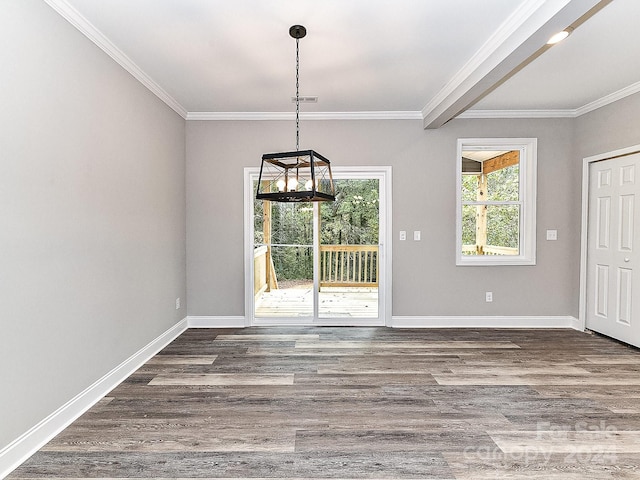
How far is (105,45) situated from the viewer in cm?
291

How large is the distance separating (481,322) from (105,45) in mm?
4775

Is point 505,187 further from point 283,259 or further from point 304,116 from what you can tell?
point 283,259

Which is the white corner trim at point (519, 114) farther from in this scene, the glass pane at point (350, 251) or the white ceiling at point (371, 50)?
the glass pane at point (350, 251)

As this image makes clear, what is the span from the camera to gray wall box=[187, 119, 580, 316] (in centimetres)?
478

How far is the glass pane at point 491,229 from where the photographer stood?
16.1 ft

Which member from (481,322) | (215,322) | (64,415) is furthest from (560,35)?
(215,322)

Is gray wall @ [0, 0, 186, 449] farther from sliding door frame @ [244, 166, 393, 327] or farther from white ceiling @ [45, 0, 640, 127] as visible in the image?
sliding door frame @ [244, 166, 393, 327]

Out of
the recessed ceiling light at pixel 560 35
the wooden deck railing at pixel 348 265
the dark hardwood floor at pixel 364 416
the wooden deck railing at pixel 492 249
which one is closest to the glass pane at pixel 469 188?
the wooden deck railing at pixel 492 249

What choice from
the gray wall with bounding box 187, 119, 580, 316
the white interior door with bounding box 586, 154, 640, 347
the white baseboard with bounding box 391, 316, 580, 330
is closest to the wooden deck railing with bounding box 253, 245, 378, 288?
the gray wall with bounding box 187, 119, 580, 316

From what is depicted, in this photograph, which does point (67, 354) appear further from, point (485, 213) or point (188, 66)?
point (485, 213)

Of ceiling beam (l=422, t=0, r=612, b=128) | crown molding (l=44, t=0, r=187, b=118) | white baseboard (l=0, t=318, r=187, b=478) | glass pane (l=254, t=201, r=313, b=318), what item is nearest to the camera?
white baseboard (l=0, t=318, r=187, b=478)

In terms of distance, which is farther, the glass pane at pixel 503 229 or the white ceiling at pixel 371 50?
the glass pane at pixel 503 229

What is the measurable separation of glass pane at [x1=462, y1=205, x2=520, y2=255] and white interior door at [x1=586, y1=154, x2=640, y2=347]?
2.62ft

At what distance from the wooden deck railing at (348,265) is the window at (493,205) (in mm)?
1066
